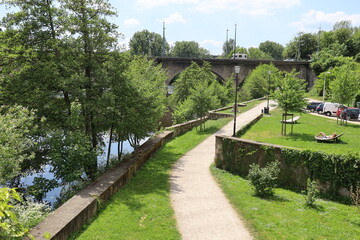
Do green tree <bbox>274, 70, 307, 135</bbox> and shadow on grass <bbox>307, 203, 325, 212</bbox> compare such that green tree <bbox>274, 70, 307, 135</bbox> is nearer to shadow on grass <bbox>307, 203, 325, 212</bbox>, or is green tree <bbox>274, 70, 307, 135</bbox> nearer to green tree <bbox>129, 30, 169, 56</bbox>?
shadow on grass <bbox>307, 203, 325, 212</bbox>

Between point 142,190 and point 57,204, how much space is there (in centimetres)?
387

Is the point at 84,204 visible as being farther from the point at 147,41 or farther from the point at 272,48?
the point at 272,48

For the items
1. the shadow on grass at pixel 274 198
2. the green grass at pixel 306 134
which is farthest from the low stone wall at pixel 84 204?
the green grass at pixel 306 134

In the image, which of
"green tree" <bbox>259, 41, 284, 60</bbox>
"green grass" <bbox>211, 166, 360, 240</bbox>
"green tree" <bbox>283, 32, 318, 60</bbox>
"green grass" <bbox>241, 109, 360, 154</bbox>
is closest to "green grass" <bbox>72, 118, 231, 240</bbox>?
"green grass" <bbox>211, 166, 360, 240</bbox>

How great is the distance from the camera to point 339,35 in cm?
7850

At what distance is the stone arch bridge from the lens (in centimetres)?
6178

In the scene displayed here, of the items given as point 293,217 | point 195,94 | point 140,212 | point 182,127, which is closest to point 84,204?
point 140,212

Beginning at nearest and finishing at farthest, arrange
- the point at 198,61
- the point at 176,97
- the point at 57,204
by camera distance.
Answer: the point at 57,204
the point at 176,97
the point at 198,61

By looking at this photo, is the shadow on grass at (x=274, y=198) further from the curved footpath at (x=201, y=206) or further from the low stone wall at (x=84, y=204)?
the low stone wall at (x=84, y=204)

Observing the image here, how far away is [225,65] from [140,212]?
57.4 meters

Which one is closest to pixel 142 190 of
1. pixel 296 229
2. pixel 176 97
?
pixel 296 229

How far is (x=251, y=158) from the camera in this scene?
14867 millimetres

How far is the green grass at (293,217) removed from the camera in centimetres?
887

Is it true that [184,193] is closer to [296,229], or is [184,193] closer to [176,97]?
[296,229]
